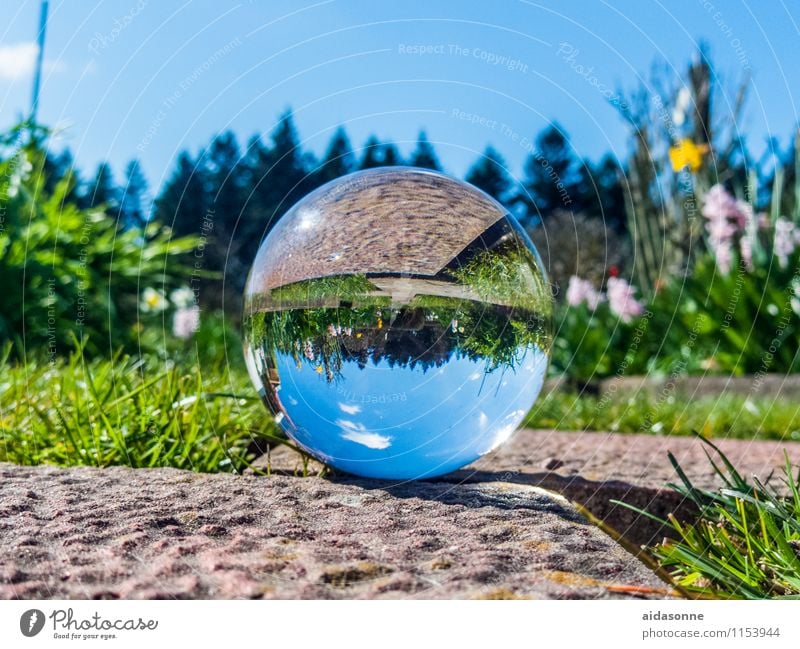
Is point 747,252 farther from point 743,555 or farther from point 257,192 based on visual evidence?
point 257,192

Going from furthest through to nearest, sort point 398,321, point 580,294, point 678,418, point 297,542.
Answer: point 580,294 < point 678,418 < point 398,321 < point 297,542

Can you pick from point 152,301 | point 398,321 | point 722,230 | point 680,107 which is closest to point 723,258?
point 722,230

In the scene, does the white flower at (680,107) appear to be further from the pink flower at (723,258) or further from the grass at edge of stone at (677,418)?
the grass at edge of stone at (677,418)

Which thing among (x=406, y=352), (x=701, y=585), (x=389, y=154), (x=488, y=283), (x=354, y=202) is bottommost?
(x=701, y=585)

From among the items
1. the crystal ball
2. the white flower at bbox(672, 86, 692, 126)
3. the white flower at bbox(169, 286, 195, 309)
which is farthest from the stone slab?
the white flower at bbox(672, 86, 692, 126)

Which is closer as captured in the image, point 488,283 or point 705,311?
point 488,283

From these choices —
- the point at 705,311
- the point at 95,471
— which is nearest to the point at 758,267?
the point at 705,311

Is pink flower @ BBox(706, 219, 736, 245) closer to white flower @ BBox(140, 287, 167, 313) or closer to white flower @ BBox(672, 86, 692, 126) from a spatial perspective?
white flower @ BBox(672, 86, 692, 126)

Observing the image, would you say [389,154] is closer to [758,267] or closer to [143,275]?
[143,275]
